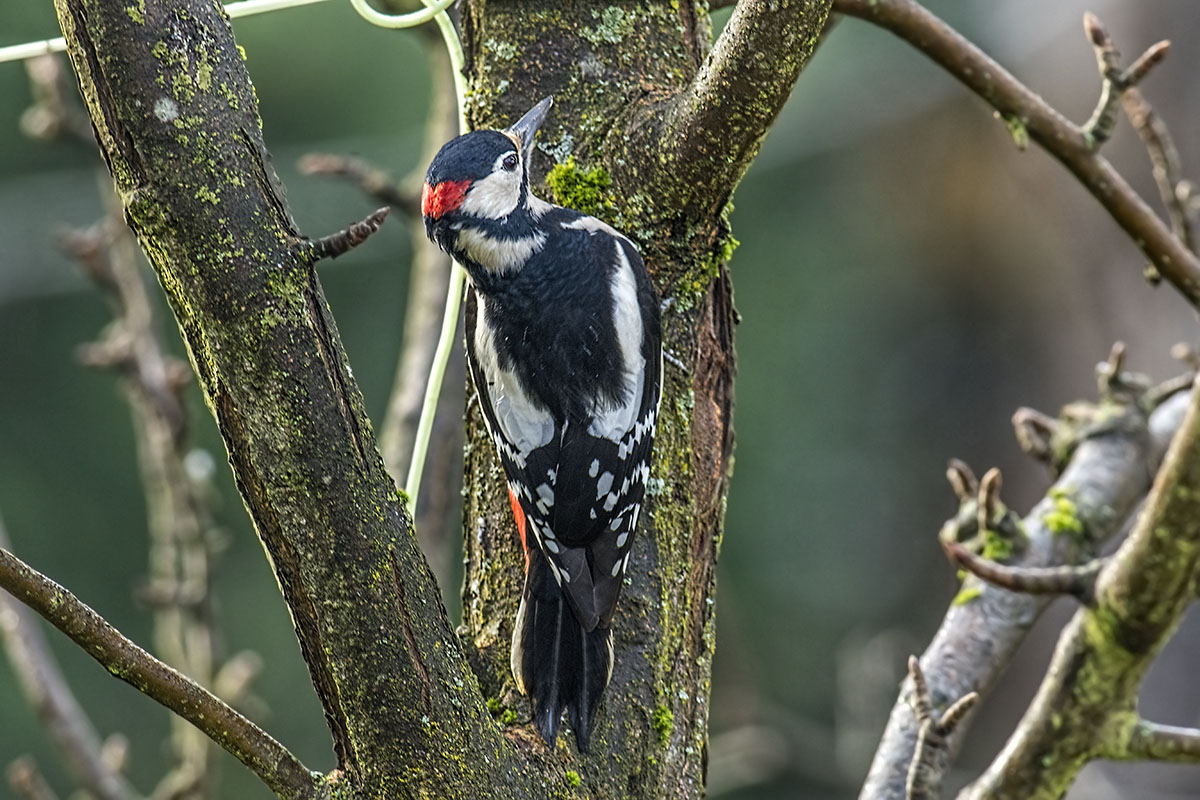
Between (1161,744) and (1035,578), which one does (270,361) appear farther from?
(1161,744)

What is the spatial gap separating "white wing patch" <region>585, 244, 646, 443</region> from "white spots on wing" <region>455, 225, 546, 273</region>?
0.66 feet

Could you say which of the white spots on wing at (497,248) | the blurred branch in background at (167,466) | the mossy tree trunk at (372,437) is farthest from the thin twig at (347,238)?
the blurred branch in background at (167,466)

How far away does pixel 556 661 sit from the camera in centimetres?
168

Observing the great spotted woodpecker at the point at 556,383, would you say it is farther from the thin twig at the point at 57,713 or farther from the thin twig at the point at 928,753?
the thin twig at the point at 57,713

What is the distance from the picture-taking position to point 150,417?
268 cm

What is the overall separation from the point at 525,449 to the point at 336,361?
657 mm

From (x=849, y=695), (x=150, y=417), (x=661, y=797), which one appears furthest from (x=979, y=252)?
(x=661, y=797)

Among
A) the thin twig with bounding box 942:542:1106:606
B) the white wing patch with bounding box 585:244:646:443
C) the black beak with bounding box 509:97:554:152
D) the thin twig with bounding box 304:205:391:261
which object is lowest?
the thin twig with bounding box 942:542:1106:606

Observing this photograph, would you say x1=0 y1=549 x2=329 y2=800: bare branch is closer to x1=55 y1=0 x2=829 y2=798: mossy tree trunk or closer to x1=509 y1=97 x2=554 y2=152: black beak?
x1=55 y1=0 x2=829 y2=798: mossy tree trunk

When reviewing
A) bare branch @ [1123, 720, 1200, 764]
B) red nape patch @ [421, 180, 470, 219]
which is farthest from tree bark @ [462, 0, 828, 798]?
bare branch @ [1123, 720, 1200, 764]

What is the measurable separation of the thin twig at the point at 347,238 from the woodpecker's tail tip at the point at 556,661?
616 mm

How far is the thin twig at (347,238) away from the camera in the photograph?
1312 millimetres

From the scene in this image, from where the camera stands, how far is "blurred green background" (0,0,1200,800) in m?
6.41

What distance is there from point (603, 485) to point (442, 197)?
0.54 meters
